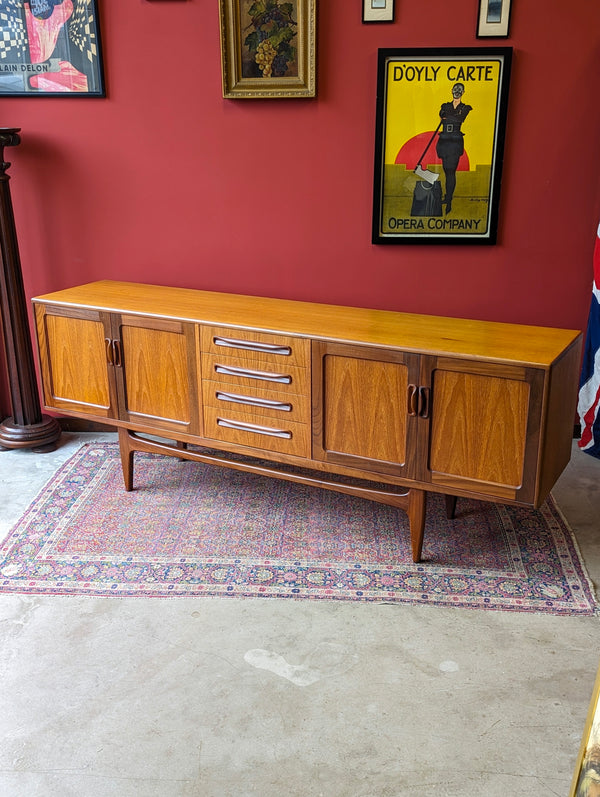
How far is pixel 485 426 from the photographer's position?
2.37 m

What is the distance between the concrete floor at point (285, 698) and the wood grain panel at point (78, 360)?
93 centimetres

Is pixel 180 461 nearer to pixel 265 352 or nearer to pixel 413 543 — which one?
pixel 265 352

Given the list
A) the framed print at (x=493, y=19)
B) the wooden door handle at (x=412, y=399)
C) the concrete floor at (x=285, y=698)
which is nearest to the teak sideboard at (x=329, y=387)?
the wooden door handle at (x=412, y=399)

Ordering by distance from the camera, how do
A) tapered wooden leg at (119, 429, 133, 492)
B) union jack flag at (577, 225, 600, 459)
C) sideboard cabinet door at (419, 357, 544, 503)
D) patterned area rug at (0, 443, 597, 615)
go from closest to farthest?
sideboard cabinet door at (419, 357, 544, 503)
patterned area rug at (0, 443, 597, 615)
tapered wooden leg at (119, 429, 133, 492)
union jack flag at (577, 225, 600, 459)

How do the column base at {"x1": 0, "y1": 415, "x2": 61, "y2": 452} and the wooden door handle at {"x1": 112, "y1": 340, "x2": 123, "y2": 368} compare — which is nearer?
the wooden door handle at {"x1": 112, "y1": 340, "x2": 123, "y2": 368}

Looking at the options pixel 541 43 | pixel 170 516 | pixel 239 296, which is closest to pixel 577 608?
pixel 170 516

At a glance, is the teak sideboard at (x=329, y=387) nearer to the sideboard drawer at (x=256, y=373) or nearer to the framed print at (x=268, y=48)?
the sideboard drawer at (x=256, y=373)

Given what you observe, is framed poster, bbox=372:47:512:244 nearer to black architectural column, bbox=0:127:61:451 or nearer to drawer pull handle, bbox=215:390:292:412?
drawer pull handle, bbox=215:390:292:412

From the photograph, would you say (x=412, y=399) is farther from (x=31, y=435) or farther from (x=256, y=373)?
(x=31, y=435)

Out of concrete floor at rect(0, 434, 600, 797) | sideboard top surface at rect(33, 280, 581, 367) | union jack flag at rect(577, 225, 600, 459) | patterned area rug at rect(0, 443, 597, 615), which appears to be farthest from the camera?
union jack flag at rect(577, 225, 600, 459)

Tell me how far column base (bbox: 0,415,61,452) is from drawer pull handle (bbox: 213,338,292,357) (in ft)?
4.11

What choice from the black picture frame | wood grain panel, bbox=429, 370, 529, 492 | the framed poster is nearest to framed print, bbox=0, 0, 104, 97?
the black picture frame

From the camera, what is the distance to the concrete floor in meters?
1.80

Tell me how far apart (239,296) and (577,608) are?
1.82m
